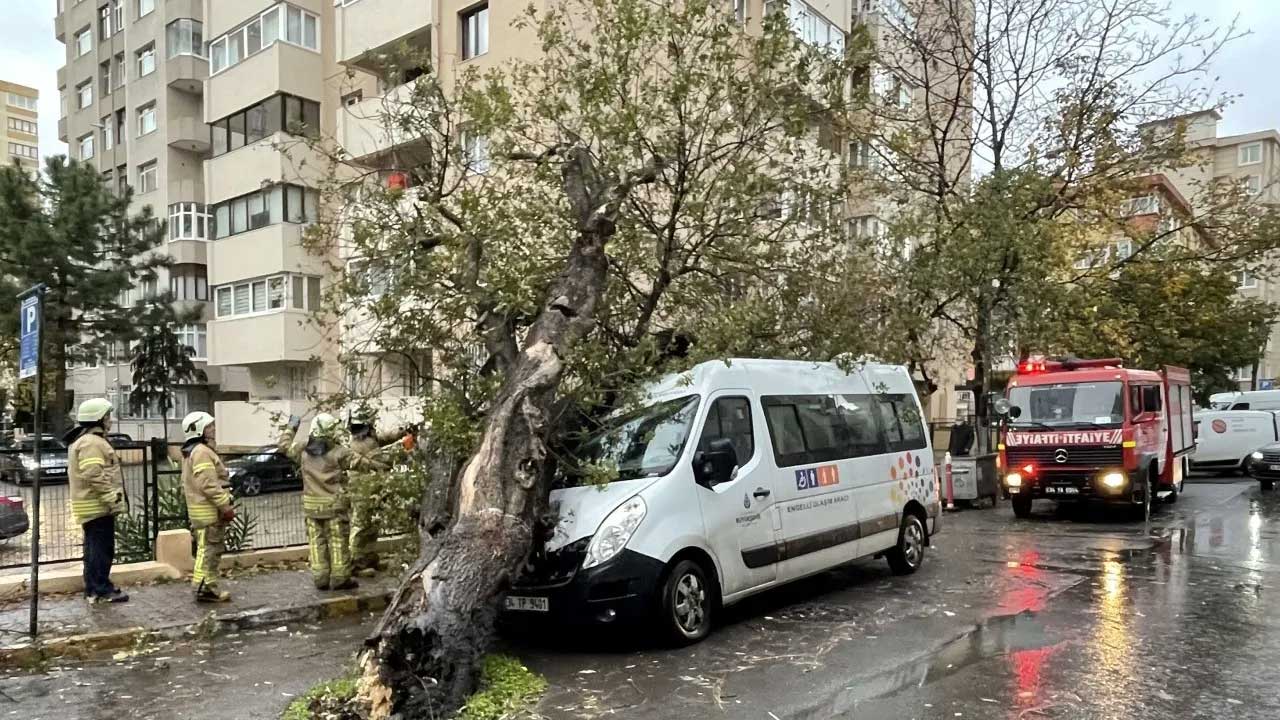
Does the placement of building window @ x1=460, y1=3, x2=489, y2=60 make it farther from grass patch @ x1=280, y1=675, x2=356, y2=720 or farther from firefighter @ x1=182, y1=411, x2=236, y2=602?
grass patch @ x1=280, y1=675, x2=356, y2=720

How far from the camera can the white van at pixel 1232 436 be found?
912 inches

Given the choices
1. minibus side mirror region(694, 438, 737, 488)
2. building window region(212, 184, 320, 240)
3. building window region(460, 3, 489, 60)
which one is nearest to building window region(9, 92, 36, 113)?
building window region(212, 184, 320, 240)

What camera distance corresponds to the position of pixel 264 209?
2905 centimetres

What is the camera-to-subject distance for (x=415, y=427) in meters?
7.91

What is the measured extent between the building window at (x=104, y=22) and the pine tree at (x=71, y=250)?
15.6 meters

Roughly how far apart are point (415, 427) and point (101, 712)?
307 cm

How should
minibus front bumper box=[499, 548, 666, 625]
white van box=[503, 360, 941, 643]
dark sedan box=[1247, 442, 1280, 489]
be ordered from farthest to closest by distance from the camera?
dark sedan box=[1247, 442, 1280, 489]
white van box=[503, 360, 941, 643]
minibus front bumper box=[499, 548, 666, 625]

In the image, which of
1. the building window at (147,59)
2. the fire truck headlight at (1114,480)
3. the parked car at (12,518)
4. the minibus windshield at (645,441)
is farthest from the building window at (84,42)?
the fire truck headlight at (1114,480)

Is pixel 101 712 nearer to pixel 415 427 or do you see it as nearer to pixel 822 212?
pixel 415 427

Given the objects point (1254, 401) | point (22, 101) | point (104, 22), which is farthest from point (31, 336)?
point (22, 101)

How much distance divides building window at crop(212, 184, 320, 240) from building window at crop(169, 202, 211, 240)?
22.3 feet

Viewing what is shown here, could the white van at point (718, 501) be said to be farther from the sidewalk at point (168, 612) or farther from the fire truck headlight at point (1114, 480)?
the fire truck headlight at point (1114, 480)

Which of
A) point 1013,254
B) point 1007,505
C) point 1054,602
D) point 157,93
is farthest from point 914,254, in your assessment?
point 157,93

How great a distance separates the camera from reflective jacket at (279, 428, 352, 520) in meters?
8.68
